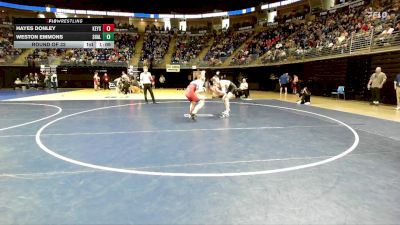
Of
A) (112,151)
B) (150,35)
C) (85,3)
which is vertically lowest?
(112,151)

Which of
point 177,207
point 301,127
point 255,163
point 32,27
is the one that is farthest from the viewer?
point 32,27

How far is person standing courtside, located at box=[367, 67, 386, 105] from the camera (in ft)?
48.2

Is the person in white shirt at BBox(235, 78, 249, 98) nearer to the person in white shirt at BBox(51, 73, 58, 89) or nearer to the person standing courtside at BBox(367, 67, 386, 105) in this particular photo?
the person standing courtside at BBox(367, 67, 386, 105)

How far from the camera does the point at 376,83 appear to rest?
1502 centimetres

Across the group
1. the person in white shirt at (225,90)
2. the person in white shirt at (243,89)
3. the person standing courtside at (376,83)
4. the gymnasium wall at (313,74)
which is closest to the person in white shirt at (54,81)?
the gymnasium wall at (313,74)

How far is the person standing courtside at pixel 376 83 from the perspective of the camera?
48.2ft

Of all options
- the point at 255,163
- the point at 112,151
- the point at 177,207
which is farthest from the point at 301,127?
the point at 177,207

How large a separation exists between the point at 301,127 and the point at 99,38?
9.67 m

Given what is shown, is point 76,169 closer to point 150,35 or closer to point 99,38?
point 99,38

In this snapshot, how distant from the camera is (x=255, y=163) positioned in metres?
4.97
